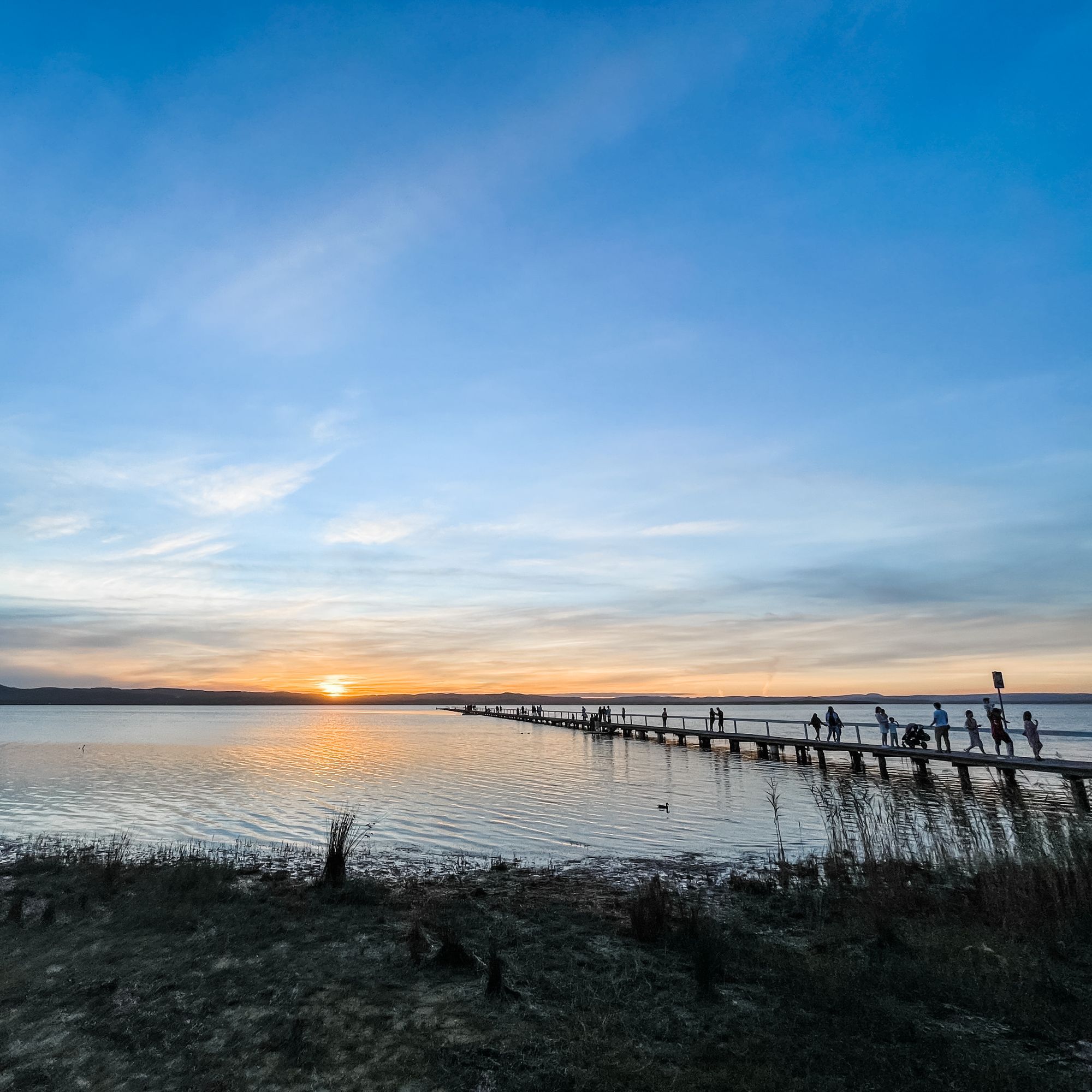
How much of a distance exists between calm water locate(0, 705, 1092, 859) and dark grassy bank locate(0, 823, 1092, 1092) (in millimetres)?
5957

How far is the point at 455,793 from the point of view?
2644cm

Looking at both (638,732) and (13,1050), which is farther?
(638,732)

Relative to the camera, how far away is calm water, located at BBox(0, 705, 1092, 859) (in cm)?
1816

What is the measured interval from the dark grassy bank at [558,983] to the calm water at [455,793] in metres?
5.96

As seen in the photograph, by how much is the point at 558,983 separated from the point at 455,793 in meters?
19.9

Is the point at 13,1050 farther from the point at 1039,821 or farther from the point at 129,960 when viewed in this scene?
the point at 1039,821

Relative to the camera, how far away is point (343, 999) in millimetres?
7078

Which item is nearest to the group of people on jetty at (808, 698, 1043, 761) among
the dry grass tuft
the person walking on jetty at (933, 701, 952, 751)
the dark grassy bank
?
the person walking on jetty at (933, 701, 952, 751)

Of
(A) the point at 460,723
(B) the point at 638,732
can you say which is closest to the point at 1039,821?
(B) the point at 638,732

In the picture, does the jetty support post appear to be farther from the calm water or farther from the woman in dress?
the woman in dress

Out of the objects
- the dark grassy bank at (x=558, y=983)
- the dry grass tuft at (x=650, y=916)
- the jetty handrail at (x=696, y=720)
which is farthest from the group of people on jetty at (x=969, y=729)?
the dry grass tuft at (x=650, y=916)

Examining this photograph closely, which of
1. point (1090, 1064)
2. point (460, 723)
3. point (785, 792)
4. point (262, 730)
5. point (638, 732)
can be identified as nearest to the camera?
point (1090, 1064)

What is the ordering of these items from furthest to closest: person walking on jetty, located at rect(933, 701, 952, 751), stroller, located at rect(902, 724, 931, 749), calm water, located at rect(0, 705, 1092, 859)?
stroller, located at rect(902, 724, 931, 749) → person walking on jetty, located at rect(933, 701, 952, 751) → calm water, located at rect(0, 705, 1092, 859)

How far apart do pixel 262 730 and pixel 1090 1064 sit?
92.0 meters
